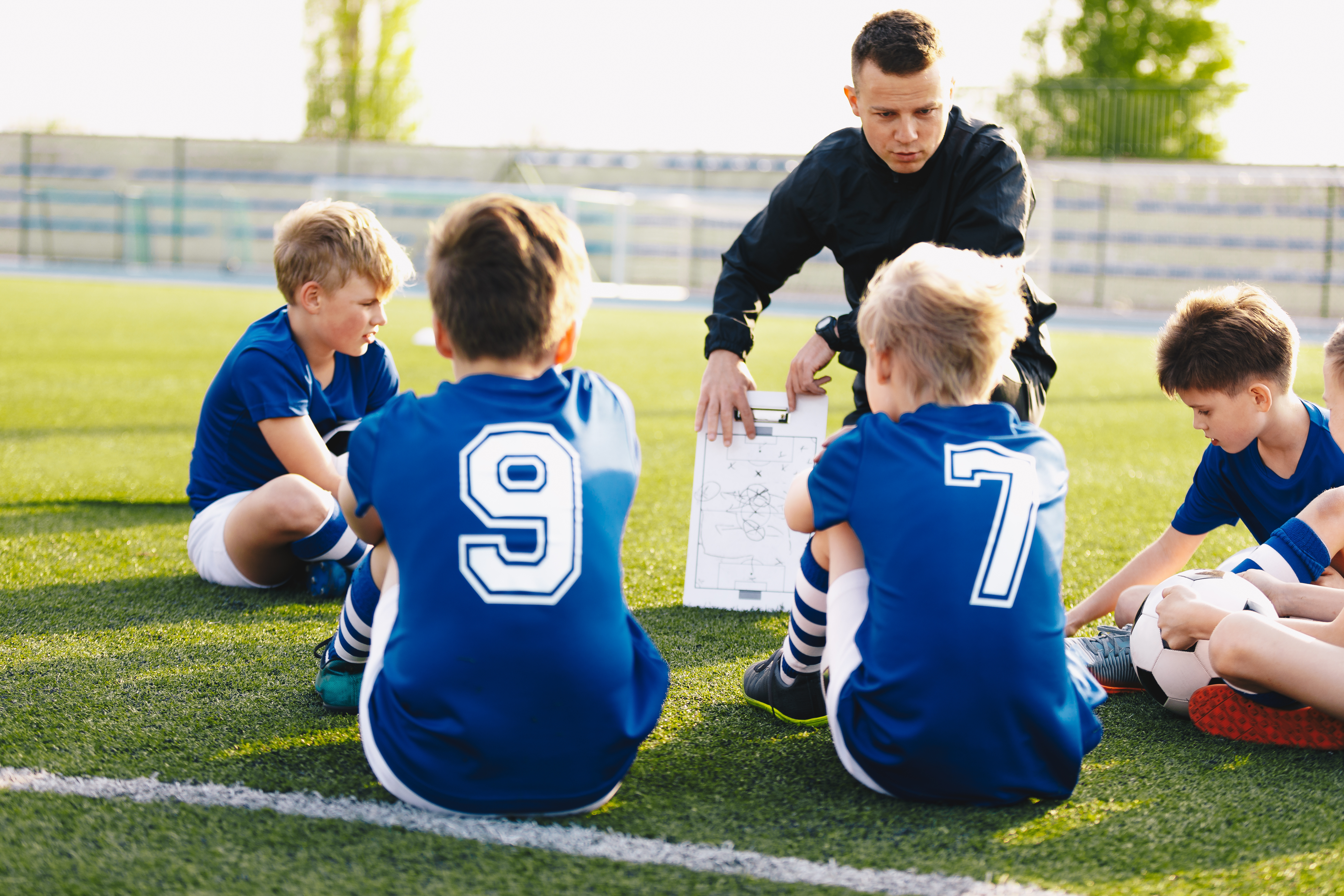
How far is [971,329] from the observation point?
1.70m

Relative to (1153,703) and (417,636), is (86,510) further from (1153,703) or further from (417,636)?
(1153,703)

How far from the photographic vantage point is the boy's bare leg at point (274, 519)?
9.20 ft

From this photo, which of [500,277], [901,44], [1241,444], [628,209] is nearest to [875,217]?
[901,44]

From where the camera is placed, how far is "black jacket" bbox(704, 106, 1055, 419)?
2854 mm

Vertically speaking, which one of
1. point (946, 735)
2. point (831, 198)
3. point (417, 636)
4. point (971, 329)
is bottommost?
point (946, 735)

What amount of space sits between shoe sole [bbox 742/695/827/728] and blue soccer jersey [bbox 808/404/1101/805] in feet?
1.46

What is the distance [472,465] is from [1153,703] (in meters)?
1.64

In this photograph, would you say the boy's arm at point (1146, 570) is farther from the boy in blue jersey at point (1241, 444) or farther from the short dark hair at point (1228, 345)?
the short dark hair at point (1228, 345)

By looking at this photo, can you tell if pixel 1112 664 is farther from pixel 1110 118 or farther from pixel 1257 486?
pixel 1110 118

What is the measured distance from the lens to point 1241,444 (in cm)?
253

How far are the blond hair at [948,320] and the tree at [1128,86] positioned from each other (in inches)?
1036

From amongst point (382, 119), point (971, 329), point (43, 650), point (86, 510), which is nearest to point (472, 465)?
point (971, 329)

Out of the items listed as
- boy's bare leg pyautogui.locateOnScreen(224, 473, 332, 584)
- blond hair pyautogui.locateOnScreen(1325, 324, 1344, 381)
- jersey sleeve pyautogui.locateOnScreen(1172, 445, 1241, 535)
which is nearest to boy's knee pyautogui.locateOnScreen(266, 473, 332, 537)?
boy's bare leg pyautogui.locateOnScreen(224, 473, 332, 584)

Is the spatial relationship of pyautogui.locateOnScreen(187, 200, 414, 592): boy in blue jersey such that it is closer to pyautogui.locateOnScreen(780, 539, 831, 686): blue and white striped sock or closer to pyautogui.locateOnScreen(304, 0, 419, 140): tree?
pyautogui.locateOnScreen(780, 539, 831, 686): blue and white striped sock
